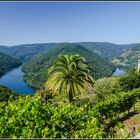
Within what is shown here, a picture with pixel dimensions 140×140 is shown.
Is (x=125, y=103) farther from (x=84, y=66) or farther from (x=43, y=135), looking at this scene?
(x=43, y=135)

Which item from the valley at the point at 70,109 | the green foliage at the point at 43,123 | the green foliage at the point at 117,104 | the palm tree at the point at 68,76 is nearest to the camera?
the green foliage at the point at 43,123

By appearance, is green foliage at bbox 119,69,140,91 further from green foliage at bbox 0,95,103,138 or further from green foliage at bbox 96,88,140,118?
green foliage at bbox 0,95,103,138

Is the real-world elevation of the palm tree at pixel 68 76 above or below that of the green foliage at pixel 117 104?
above

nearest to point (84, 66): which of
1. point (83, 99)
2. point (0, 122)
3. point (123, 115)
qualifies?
point (123, 115)

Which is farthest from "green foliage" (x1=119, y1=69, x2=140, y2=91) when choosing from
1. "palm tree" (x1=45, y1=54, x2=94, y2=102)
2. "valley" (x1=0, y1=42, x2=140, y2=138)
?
"palm tree" (x1=45, y1=54, x2=94, y2=102)

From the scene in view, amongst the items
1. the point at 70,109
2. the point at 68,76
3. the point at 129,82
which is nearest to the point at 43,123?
the point at 70,109

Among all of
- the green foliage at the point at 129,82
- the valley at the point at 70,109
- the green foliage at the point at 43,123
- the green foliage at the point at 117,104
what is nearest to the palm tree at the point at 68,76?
the valley at the point at 70,109

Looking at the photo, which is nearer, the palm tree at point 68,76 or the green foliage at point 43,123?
the green foliage at point 43,123

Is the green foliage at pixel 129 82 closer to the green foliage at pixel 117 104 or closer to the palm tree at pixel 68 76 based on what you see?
the green foliage at pixel 117 104
